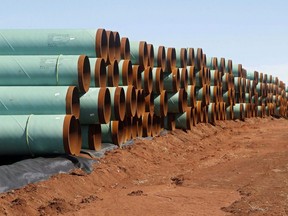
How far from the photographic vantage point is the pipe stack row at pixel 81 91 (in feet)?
31.2

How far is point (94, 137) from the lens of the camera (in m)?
11.9

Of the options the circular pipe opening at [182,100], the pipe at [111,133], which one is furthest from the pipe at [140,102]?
the circular pipe opening at [182,100]

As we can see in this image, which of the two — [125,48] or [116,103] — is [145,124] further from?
[116,103]

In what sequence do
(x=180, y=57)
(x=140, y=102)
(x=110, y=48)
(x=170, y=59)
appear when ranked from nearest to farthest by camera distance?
1. (x=110, y=48)
2. (x=140, y=102)
3. (x=170, y=59)
4. (x=180, y=57)

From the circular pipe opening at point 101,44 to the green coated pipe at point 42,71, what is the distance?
4.42 ft

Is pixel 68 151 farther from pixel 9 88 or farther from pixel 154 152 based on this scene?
pixel 154 152

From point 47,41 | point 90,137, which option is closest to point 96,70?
point 47,41

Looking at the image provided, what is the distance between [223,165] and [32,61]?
6141mm

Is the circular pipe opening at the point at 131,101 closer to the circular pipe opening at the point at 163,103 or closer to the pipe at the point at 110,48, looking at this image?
the pipe at the point at 110,48

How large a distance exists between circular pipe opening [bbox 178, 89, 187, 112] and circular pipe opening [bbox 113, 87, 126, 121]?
6.50 metres

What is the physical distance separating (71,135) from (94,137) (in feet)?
5.89

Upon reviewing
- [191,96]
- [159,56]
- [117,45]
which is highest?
[117,45]

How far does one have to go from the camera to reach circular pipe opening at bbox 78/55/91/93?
35.0 ft

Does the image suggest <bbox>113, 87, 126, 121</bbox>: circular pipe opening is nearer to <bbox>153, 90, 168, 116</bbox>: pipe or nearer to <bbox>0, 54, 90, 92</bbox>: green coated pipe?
<bbox>0, 54, 90, 92</bbox>: green coated pipe
